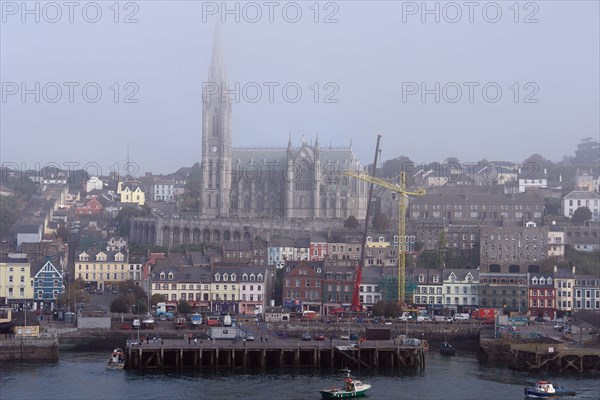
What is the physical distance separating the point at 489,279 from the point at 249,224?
666 inches

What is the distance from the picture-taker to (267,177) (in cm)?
6650

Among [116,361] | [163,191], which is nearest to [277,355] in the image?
[116,361]

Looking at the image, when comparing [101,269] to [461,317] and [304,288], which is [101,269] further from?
[461,317]

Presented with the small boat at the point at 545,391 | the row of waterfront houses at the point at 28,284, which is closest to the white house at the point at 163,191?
the row of waterfront houses at the point at 28,284

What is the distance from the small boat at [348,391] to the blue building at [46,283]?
18.2 m

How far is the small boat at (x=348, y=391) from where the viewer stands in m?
28.8

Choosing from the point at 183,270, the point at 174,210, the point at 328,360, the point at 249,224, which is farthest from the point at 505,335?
the point at 174,210

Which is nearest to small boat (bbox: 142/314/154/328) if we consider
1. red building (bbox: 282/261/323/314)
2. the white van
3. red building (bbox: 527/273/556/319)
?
red building (bbox: 282/261/323/314)

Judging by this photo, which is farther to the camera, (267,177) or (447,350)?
(267,177)

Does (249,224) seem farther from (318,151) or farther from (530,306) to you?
(530,306)

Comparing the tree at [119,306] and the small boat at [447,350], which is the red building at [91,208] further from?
the small boat at [447,350]

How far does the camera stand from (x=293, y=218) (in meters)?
61.1

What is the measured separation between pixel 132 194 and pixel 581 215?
27885 millimetres

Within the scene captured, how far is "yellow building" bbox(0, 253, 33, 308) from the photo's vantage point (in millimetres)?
45438
